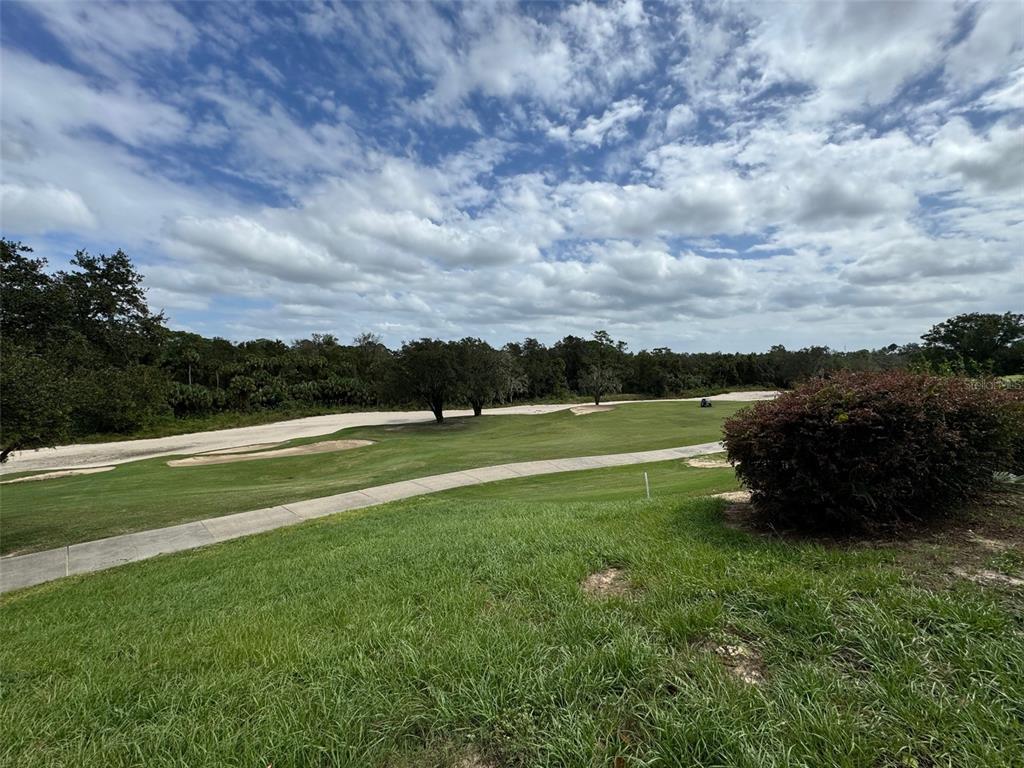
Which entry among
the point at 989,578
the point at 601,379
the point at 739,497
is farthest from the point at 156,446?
the point at 601,379

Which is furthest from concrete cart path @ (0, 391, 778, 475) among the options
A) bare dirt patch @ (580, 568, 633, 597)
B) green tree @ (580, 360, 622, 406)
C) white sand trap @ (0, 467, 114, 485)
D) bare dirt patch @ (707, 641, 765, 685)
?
bare dirt patch @ (707, 641, 765, 685)

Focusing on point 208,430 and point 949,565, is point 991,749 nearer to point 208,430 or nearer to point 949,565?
point 949,565

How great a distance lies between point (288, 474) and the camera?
21016 mm

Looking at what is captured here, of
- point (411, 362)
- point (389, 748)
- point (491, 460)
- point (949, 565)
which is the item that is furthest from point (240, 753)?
point (411, 362)

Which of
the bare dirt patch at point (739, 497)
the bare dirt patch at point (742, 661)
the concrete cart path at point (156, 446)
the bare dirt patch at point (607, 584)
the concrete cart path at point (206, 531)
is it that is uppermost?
the bare dirt patch at point (742, 661)

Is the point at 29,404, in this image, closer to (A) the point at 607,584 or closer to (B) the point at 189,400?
(A) the point at 607,584

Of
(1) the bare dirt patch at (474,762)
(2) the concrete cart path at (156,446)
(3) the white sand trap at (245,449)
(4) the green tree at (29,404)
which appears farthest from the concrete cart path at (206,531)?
(3) the white sand trap at (245,449)

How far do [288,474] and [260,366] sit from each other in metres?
42.5

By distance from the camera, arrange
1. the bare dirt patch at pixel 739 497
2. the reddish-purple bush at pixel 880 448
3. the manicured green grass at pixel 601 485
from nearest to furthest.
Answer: the reddish-purple bush at pixel 880 448, the bare dirt patch at pixel 739 497, the manicured green grass at pixel 601 485

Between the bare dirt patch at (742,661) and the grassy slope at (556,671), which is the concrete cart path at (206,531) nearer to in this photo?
the grassy slope at (556,671)

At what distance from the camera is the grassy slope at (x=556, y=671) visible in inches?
81.4

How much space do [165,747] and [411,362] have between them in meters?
34.6

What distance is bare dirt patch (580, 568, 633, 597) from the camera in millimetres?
3682

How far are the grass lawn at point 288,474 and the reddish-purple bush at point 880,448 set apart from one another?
41.4 ft
